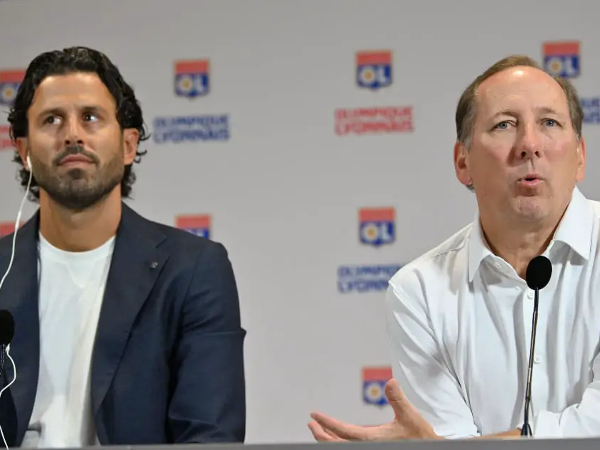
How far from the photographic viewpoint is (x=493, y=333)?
240 centimetres

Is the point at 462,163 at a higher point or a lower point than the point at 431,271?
higher

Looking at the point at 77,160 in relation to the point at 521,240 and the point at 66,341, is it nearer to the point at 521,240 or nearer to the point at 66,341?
the point at 66,341

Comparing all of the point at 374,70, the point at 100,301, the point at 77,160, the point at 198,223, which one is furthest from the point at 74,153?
the point at 374,70

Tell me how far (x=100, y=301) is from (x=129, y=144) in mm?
596

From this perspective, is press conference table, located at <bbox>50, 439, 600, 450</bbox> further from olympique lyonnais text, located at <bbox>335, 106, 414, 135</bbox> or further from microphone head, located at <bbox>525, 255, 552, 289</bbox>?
olympique lyonnais text, located at <bbox>335, 106, 414, 135</bbox>

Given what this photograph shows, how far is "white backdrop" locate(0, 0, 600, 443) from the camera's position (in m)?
3.70

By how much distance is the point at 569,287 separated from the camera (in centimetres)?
238

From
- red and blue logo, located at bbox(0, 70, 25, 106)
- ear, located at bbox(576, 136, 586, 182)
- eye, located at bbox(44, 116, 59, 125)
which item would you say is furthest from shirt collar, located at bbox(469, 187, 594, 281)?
red and blue logo, located at bbox(0, 70, 25, 106)

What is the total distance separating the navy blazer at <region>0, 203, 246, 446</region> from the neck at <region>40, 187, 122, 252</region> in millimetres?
86

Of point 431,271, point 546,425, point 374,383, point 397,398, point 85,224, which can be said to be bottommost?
point 374,383

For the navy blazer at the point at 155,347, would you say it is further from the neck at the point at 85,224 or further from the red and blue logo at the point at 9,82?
the red and blue logo at the point at 9,82

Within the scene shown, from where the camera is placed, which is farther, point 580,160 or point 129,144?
point 129,144

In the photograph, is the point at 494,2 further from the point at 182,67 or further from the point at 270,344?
the point at 270,344

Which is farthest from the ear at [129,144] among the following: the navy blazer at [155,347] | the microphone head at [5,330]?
the microphone head at [5,330]
